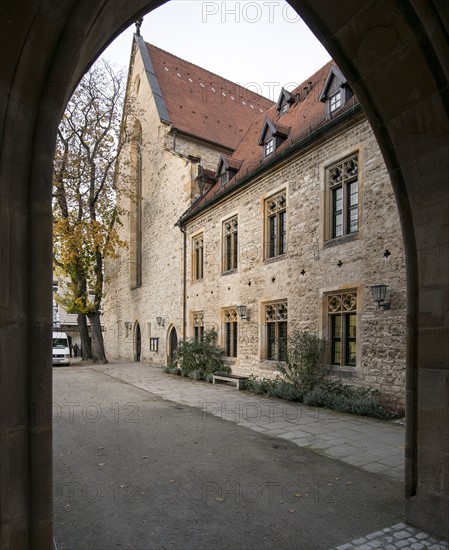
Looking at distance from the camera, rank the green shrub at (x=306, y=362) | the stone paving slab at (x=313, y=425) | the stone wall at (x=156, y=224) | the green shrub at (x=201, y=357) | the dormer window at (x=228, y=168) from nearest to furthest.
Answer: the stone paving slab at (x=313, y=425)
the green shrub at (x=306, y=362)
the green shrub at (x=201, y=357)
the dormer window at (x=228, y=168)
the stone wall at (x=156, y=224)

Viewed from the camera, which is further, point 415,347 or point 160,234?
point 160,234

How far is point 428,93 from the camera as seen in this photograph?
10.4ft

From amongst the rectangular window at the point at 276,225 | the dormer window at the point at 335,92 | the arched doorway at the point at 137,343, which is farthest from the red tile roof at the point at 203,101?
the arched doorway at the point at 137,343

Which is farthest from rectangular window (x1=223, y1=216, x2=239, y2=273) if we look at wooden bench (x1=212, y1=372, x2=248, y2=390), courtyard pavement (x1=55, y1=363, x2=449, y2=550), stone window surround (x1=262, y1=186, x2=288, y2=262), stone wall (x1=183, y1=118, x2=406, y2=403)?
courtyard pavement (x1=55, y1=363, x2=449, y2=550)

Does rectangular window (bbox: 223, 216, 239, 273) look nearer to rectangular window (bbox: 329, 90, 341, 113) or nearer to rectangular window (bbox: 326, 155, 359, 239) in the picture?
rectangular window (bbox: 326, 155, 359, 239)

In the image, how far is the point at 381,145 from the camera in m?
3.62

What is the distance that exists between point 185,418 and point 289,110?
1090 cm

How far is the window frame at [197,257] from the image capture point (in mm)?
16219

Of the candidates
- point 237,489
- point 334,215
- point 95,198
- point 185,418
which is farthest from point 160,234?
point 237,489

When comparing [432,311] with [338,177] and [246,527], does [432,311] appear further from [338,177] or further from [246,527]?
[338,177]

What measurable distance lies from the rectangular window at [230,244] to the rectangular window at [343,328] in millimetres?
4893

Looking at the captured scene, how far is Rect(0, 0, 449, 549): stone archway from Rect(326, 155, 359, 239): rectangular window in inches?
232

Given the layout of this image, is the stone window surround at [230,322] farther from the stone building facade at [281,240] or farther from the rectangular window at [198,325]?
the rectangular window at [198,325]

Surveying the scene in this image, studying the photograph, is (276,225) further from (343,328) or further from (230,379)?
Result: (230,379)
